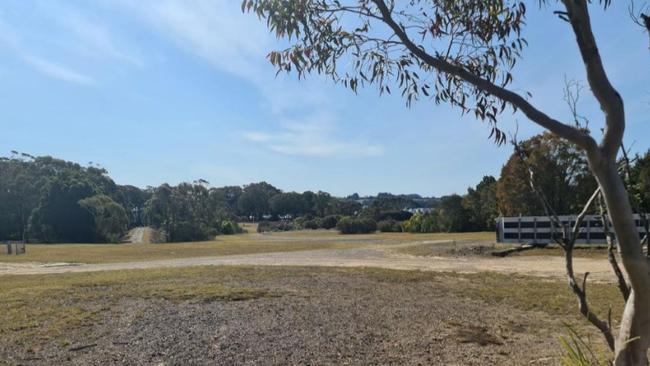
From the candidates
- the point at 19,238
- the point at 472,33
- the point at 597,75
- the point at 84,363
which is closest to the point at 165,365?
the point at 84,363

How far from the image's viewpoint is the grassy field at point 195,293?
9469mm

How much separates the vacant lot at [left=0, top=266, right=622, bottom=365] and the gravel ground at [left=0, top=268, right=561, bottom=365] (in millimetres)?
18

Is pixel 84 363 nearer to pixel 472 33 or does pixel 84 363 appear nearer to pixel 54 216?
pixel 472 33

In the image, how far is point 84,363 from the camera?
6.63m

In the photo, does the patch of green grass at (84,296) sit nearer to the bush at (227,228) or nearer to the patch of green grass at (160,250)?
the patch of green grass at (160,250)

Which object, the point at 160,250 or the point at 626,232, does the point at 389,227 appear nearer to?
the point at 160,250

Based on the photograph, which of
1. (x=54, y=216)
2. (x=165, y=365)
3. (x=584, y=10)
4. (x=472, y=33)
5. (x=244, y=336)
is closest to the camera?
(x=584, y=10)

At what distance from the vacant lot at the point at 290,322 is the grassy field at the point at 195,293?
4cm

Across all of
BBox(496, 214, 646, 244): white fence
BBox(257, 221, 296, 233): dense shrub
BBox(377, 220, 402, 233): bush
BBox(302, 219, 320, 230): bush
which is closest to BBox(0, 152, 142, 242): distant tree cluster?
BBox(257, 221, 296, 233): dense shrub

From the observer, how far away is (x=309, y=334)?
7977 mm

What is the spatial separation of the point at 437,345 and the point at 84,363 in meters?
4.53

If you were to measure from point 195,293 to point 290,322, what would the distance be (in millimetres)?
4635

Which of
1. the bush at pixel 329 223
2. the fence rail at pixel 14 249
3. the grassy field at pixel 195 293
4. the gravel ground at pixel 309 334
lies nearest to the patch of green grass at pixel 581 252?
the grassy field at pixel 195 293

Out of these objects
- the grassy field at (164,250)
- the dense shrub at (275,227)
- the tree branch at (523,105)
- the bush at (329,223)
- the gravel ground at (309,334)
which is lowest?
the grassy field at (164,250)
